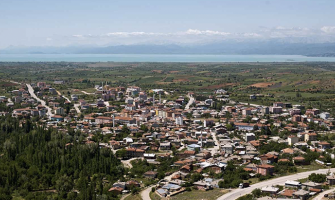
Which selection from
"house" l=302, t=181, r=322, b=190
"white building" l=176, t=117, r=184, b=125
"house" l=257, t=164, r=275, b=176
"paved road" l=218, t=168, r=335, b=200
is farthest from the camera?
"white building" l=176, t=117, r=184, b=125

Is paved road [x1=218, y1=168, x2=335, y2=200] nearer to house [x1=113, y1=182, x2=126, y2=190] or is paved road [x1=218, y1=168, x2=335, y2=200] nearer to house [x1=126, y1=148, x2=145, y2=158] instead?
house [x1=113, y1=182, x2=126, y2=190]

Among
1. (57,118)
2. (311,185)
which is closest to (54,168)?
(311,185)

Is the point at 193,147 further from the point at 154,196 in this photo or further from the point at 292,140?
the point at 154,196

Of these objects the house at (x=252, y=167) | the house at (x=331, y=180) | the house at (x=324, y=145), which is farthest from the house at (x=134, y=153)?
the house at (x=331, y=180)

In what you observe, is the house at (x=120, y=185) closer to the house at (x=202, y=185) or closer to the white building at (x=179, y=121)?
the house at (x=202, y=185)

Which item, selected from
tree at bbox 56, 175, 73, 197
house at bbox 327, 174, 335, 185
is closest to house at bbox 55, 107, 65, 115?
tree at bbox 56, 175, 73, 197

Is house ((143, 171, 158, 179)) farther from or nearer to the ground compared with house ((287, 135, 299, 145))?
nearer to the ground
